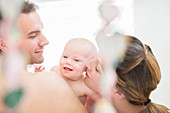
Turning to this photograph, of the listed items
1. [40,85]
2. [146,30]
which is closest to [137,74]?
[40,85]

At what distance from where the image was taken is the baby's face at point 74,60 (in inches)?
23.5

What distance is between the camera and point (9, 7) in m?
0.28

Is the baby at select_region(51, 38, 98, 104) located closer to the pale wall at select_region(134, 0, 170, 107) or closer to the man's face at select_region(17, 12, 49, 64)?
the man's face at select_region(17, 12, 49, 64)

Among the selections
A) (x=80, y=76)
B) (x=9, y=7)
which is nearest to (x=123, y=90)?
(x=80, y=76)

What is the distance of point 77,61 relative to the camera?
0.62 metres

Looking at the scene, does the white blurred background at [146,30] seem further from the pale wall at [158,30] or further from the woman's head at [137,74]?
the woman's head at [137,74]

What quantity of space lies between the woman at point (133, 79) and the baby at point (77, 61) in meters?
0.03

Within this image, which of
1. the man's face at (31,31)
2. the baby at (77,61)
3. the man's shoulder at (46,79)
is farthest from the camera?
the baby at (77,61)

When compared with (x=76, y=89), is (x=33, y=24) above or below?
above

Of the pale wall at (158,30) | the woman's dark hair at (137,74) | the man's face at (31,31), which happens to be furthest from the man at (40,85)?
the pale wall at (158,30)

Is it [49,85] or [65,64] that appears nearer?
[49,85]

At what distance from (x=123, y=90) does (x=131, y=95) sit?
0.09ft

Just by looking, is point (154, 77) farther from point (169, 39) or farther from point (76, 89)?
point (169, 39)

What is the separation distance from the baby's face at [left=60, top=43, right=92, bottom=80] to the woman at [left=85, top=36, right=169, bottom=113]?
0.03 metres
